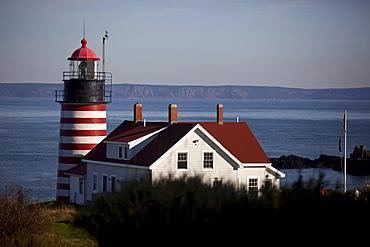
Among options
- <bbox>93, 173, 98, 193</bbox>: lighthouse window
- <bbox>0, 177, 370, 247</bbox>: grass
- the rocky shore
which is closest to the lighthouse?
<bbox>93, 173, 98, 193</bbox>: lighthouse window

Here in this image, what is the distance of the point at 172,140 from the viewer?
27359 millimetres

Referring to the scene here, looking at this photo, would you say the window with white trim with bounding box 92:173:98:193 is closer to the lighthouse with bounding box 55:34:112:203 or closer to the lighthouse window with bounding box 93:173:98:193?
the lighthouse window with bounding box 93:173:98:193

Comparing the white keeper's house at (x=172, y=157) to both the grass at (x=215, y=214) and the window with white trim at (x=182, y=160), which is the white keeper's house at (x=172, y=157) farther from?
the grass at (x=215, y=214)

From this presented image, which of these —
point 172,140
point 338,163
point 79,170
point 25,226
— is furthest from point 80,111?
point 338,163

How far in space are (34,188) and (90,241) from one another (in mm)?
25198

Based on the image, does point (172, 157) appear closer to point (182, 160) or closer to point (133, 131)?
point (182, 160)

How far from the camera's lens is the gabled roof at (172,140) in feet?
89.4

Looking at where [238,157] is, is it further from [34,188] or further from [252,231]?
[34,188]

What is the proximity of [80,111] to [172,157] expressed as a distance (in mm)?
7057

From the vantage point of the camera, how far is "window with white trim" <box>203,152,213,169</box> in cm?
2730

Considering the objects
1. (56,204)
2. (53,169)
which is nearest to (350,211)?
(56,204)

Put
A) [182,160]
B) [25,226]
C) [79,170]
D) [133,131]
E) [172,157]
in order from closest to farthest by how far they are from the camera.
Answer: [25,226]
[172,157]
[182,160]
[133,131]
[79,170]

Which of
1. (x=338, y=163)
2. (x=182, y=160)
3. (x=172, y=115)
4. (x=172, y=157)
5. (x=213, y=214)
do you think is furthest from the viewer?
(x=338, y=163)

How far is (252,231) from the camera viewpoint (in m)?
12.3
